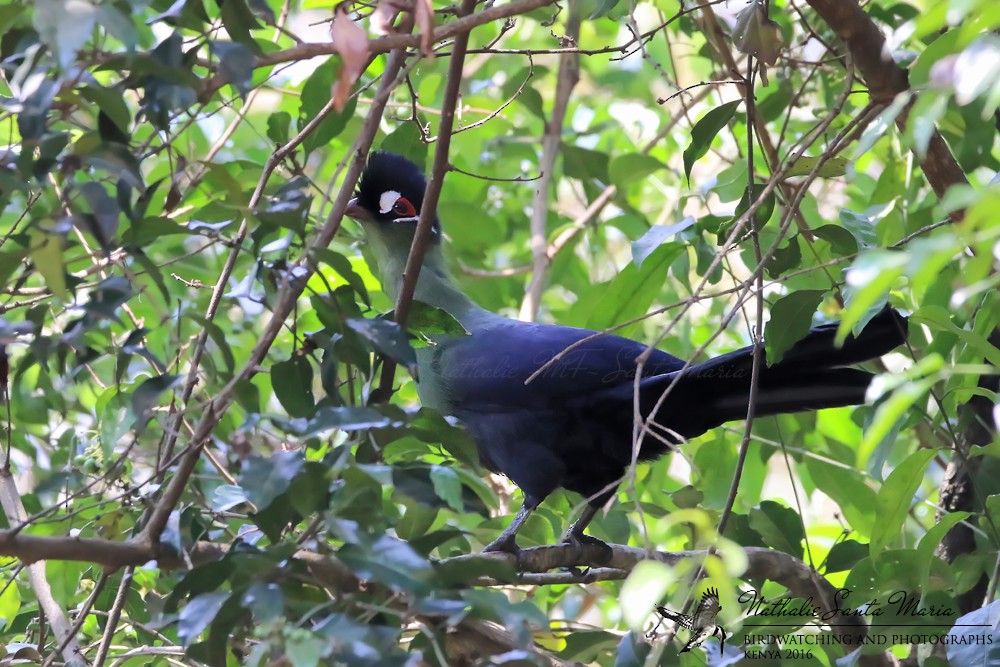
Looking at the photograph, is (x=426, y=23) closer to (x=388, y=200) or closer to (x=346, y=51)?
(x=346, y=51)

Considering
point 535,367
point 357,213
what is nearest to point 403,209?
point 357,213

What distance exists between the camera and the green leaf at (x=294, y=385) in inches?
61.4

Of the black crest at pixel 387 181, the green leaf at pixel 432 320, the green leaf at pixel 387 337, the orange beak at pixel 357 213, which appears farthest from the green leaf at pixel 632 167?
the green leaf at pixel 387 337

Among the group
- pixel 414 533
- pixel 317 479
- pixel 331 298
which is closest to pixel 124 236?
pixel 331 298

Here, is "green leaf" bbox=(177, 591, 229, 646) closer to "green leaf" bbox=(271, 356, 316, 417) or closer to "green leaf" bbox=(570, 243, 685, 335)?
"green leaf" bbox=(271, 356, 316, 417)

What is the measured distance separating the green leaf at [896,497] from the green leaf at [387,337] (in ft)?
3.45

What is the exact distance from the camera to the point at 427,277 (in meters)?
3.04

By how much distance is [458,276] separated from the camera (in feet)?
11.3

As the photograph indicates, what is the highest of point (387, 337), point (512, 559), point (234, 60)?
point (234, 60)

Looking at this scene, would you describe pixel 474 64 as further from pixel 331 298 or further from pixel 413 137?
pixel 331 298

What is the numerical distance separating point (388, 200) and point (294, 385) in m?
1.60

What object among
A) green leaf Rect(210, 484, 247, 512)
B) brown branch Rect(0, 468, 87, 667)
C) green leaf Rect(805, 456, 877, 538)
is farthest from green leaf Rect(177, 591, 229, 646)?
green leaf Rect(805, 456, 877, 538)

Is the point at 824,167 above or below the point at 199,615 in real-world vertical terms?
above

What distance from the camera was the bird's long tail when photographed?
2047mm
